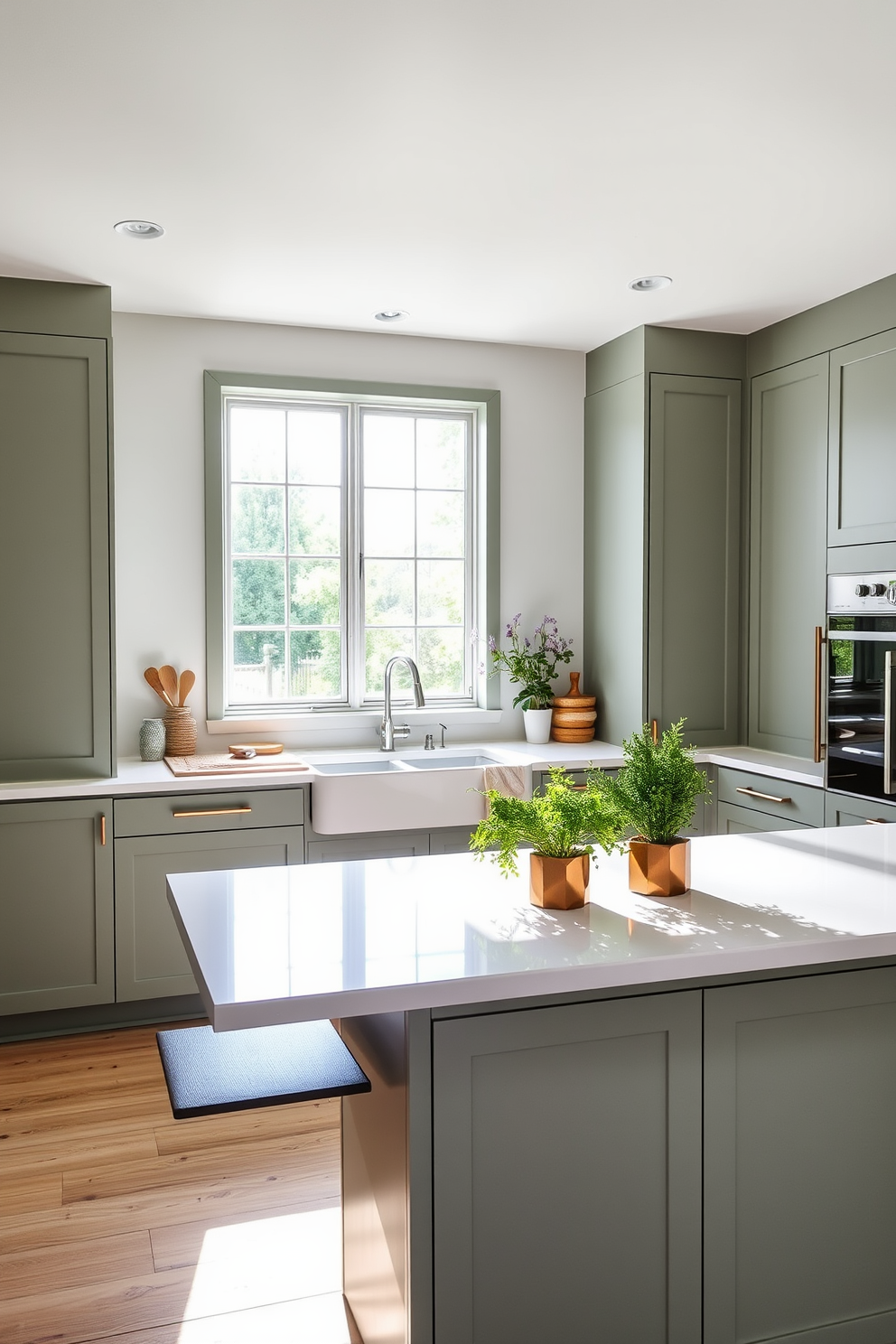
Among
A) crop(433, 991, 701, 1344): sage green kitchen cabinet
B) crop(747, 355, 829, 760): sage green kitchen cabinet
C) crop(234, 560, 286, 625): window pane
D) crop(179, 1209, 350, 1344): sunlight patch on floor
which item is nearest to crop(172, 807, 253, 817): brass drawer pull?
crop(234, 560, 286, 625): window pane

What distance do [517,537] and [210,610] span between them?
1424mm

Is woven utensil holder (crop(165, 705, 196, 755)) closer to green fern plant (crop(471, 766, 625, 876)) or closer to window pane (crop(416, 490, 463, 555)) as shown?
window pane (crop(416, 490, 463, 555))

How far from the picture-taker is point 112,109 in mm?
2424

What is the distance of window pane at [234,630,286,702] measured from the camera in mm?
4391

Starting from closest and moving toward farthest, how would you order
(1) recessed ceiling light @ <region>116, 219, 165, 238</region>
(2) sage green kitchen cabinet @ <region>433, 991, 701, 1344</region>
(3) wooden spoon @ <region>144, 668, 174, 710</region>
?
1. (2) sage green kitchen cabinet @ <region>433, 991, 701, 1344</region>
2. (1) recessed ceiling light @ <region>116, 219, 165, 238</region>
3. (3) wooden spoon @ <region>144, 668, 174, 710</region>

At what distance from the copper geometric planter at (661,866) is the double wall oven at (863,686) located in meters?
1.76

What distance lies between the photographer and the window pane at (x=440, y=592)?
15.3 ft

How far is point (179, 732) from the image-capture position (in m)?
4.11

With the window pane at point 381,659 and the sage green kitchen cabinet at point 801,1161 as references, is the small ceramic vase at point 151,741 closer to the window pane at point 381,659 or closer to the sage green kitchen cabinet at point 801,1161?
the window pane at point 381,659

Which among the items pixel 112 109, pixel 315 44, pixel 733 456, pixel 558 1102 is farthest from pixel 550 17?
pixel 733 456

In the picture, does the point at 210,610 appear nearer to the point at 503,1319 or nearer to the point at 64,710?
the point at 64,710

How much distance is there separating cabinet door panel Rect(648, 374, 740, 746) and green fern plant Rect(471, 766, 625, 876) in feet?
8.38

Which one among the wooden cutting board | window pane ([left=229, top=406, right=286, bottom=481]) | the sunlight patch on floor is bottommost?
the sunlight patch on floor

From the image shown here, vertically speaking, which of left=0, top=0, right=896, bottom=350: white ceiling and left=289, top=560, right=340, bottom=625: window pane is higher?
left=0, top=0, right=896, bottom=350: white ceiling
